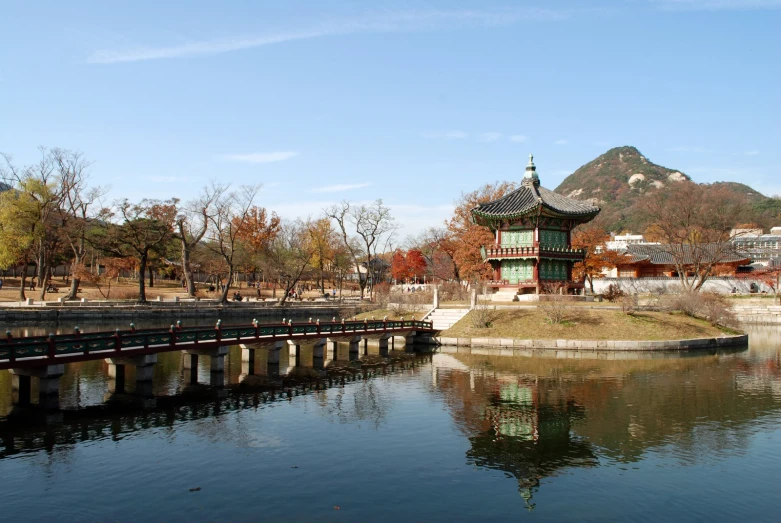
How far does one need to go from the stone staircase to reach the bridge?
8.48 m

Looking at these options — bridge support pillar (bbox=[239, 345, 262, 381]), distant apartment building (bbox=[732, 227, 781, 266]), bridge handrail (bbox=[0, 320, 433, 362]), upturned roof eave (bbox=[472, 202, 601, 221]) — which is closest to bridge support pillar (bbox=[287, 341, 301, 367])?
bridge handrail (bbox=[0, 320, 433, 362])

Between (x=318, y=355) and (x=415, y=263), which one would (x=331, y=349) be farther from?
(x=415, y=263)

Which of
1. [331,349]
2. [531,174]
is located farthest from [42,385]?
[531,174]

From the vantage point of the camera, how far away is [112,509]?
12.8m

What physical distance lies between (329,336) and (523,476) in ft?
72.0

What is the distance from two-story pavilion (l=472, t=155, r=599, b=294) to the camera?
54.4 m

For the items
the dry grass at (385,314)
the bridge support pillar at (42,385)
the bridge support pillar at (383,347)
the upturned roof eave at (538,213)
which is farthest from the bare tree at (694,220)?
the bridge support pillar at (42,385)

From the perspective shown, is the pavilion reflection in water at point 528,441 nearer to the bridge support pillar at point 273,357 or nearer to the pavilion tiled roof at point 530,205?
the bridge support pillar at point 273,357

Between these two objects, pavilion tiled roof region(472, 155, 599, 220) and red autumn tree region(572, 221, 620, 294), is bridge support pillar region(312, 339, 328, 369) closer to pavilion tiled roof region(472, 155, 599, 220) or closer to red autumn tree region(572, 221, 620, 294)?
pavilion tiled roof region(472, 155, 599, 220)

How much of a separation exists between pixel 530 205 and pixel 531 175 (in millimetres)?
6981

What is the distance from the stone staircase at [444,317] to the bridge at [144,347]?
8.48 metres

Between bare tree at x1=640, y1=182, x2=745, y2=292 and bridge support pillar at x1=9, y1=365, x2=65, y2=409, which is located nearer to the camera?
bridge support pillar at x1=9, y1=365, x2=65, y2=409

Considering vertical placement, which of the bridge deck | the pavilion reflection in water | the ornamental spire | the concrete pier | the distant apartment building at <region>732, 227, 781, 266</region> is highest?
the ornamental spire

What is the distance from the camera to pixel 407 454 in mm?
17125
